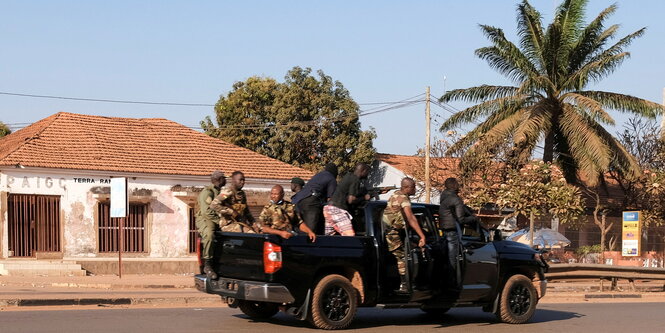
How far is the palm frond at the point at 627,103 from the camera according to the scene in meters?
36.9

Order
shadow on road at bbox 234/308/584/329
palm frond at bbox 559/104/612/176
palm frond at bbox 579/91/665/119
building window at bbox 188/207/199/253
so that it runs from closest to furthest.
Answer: shadow on road at bbox 234/308/584/329 → building window at bbox 188/207/199/253 → palm frond at bbox 559/104/612/176 → palm frond at bbox 579/91/665/119

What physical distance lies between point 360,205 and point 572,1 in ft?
87.3

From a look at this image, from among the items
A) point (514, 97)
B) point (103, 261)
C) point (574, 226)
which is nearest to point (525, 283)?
point (103, 261)

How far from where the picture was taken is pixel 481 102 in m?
38.2

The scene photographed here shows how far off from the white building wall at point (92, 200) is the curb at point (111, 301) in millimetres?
14112

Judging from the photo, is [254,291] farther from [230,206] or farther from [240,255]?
[230,206]

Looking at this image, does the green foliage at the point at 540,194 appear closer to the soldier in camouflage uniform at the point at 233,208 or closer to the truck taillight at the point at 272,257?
the soldier in camouflage uniform at the point at 233,208

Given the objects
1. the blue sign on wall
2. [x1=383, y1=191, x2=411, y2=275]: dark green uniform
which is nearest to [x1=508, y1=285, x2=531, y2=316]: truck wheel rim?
[x1=383, y1=191, x2=411, y2=275]: dark green uniform

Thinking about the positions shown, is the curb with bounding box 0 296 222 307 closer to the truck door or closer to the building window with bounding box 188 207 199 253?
the truck door

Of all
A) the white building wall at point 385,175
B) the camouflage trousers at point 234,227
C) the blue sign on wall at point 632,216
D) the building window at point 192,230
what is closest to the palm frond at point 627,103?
the blue sign on wall at point 632,216

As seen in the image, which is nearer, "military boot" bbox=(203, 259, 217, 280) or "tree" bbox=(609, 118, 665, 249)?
"military boot" bbox=(203, 259, 217, 280)

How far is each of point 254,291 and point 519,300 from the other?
14.4 ft

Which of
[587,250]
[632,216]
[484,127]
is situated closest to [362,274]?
[632,216]

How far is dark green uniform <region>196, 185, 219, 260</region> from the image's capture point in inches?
486
